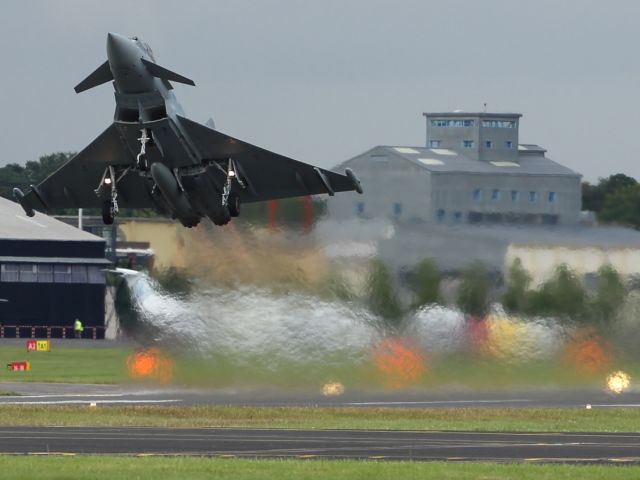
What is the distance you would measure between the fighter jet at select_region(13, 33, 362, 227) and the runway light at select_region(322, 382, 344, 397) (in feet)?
20.1

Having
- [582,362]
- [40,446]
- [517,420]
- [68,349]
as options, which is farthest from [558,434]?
[68,349]

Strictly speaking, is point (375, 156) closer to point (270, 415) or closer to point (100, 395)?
point (270, 415)

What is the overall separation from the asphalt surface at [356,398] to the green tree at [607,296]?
114 inches

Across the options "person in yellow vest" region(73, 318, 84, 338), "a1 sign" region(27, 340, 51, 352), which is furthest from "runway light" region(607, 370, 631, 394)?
"person in yellow vest" region(73, 318, 84, 338)

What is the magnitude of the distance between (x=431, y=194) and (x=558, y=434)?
891cm

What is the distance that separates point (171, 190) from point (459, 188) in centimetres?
873

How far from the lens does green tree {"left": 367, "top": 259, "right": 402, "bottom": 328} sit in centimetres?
4822

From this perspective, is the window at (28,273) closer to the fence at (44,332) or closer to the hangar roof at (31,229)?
the hangar roof at (31,229)

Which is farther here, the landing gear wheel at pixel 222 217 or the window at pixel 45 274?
the window at pixel 45 274

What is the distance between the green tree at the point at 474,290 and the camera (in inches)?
1901

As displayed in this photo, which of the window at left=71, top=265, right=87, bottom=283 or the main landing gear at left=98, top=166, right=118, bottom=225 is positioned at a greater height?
the main landing gear at left=98, top=166, right=118, bottom=225

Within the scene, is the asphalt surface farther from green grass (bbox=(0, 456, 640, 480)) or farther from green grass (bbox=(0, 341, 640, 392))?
green grass (bbox=(0, 456, 640, 480))

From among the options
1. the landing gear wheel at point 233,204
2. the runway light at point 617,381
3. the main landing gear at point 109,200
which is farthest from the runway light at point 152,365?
the runway light at point 617,381

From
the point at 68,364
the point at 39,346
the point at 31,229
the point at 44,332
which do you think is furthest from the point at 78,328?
the point at 68,364
